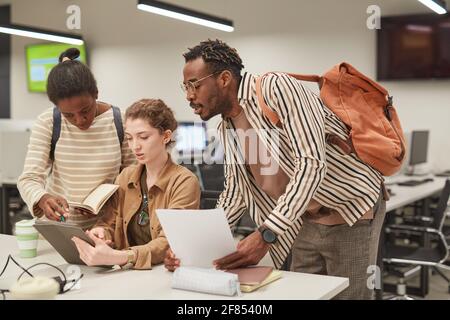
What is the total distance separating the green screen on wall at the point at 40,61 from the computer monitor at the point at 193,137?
272 cm

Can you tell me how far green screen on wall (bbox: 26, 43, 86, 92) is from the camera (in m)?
8.22

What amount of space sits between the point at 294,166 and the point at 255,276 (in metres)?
0.37

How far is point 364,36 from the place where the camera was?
19.6 ft

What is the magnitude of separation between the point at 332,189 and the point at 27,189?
3.75ft

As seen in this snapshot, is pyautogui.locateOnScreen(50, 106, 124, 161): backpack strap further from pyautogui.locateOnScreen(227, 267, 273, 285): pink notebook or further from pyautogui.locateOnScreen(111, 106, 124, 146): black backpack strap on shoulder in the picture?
pyautogui.locateOnScreen(227, 267, 273, 285): pink notebook

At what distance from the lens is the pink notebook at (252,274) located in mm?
1485

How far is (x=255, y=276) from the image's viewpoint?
152 cm

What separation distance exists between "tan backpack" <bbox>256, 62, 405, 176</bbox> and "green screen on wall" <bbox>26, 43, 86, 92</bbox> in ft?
23.0

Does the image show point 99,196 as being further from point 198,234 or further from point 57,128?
point 198,234

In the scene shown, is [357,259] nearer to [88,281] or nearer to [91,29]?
[88,281]

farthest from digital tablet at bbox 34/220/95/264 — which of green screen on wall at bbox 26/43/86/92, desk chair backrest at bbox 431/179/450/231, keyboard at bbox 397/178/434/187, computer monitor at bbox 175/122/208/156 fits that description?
green screen on wall at bbox 26/43/86/92

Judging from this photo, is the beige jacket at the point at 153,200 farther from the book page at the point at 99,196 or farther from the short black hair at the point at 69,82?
the short black hair at the point at 69,82

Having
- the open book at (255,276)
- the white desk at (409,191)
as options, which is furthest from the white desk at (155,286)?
the white desk at (409,191)
